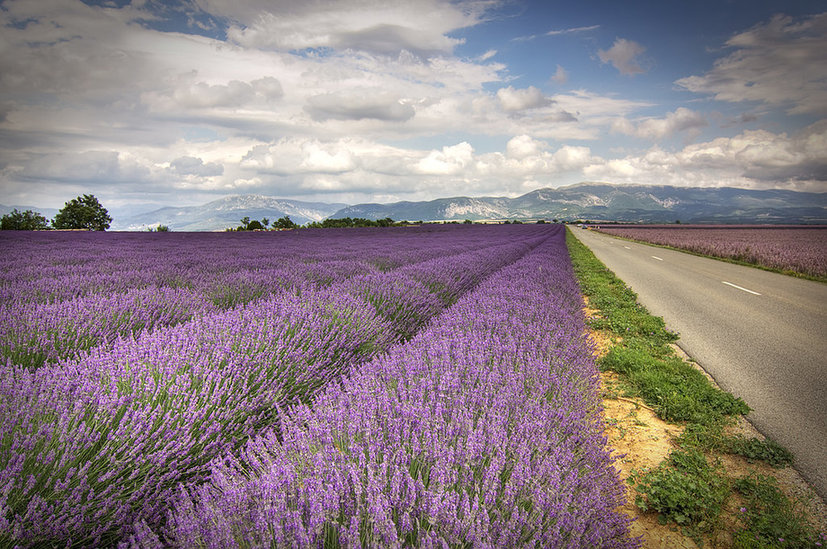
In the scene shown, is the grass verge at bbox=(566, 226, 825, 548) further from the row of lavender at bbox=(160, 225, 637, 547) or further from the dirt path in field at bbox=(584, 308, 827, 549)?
the row of lavender at bbox=(160, 225, 637, 547)

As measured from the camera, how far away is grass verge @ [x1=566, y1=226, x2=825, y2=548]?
6.22 ft

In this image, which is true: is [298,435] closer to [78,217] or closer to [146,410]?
[146,410]

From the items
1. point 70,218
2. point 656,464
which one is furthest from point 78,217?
point 656,464

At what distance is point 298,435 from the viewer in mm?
1472

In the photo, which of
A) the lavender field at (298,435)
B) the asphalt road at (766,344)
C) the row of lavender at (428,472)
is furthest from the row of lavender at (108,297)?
the asphalt road at (766,344)

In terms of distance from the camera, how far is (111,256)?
8117mm

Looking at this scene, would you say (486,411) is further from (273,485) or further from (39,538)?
(39,538)

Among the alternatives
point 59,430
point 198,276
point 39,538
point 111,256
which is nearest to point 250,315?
point 59,430

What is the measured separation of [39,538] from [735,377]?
5.04 metres

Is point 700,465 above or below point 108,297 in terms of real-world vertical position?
below

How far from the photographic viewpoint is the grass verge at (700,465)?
1.90 metres

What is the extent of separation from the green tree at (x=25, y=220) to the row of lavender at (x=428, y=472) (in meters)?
56.6

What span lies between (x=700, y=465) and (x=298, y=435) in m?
2.46

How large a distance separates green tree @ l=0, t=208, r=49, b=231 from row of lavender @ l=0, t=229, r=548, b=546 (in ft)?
182
